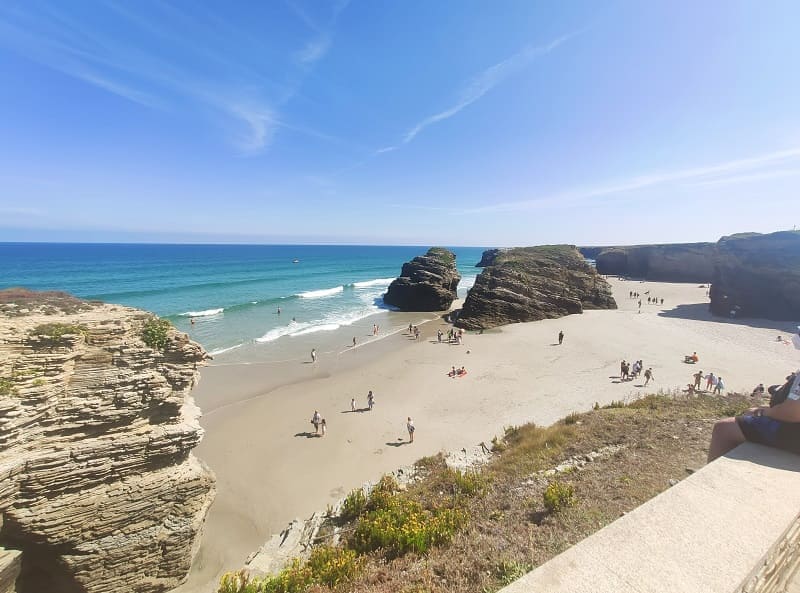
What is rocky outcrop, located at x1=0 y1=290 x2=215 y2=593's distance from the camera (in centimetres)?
688

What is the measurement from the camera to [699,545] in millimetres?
2613

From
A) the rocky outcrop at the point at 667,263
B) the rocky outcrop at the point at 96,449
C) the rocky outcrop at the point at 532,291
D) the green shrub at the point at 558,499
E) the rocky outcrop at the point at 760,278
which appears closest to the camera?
the green shrub at the point at 558,499

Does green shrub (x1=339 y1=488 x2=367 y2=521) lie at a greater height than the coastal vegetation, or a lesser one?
lesser

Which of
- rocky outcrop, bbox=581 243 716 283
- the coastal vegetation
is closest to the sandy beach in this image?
the coastal vegetation

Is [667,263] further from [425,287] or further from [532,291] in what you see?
[425,287]

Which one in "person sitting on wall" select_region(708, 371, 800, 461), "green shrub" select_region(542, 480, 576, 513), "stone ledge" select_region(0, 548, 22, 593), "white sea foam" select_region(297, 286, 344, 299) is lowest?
"white sea foam" select_region(297, 286, 344, 299)

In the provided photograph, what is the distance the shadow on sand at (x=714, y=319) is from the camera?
30781 millimetres

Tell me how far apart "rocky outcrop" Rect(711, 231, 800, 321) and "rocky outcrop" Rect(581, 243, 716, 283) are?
28.6 metres

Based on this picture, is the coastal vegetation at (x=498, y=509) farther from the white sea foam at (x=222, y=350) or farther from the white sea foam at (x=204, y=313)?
the white sea foam at (x=204, y=313)

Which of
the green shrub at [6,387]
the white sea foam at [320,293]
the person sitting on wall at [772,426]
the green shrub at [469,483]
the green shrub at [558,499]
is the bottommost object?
the white sea foam at [320,293]

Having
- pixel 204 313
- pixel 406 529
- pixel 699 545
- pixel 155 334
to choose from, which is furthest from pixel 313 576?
pixel 204 313

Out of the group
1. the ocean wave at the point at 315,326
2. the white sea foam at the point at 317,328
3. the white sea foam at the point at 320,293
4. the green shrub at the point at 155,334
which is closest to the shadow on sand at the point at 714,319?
the ocean wave at the point at 315,326

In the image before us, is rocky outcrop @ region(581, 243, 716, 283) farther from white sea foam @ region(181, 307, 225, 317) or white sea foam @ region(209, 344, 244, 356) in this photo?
white sea foam @ region(181, 307, 225, 317)

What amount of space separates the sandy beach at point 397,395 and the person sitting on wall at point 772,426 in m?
10.6
